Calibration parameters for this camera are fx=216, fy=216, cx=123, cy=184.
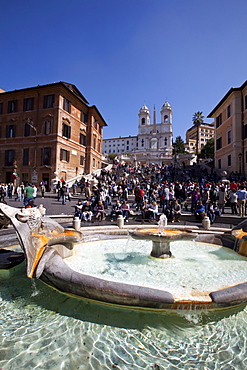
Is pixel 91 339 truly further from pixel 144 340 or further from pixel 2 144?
pixel 2 144

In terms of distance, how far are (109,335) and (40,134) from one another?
29.7 meters

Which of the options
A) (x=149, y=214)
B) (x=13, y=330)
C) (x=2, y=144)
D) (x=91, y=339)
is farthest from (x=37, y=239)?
(x=2, y=144)

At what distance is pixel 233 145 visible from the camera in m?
28.5

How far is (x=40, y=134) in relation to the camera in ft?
95.1

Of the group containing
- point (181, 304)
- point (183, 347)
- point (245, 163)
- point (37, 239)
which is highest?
point (245, 163)

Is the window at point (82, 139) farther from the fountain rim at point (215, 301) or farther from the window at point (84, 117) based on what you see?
the fountain rim at point (215, 301)

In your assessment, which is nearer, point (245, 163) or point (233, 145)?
point (245, 163)

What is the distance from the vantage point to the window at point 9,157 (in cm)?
3009

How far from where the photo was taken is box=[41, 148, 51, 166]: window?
1115 inches

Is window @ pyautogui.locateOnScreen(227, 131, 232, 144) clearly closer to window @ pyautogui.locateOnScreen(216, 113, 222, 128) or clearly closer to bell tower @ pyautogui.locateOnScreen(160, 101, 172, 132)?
window @ pyautogui.locateOnScreen(216, 113, 222, 128)

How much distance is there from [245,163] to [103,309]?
2842cm

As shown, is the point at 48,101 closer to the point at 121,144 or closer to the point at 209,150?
the point at 209,150

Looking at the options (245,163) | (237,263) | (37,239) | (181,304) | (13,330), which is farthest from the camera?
(245,163)

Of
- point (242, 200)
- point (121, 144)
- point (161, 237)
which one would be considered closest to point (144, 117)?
point (121, 144)
